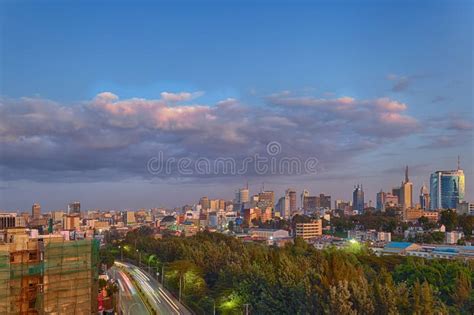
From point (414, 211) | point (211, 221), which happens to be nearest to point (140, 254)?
point (414, 211)

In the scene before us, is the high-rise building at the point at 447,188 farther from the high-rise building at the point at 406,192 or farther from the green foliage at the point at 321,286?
the green foliage at the point at 321,286

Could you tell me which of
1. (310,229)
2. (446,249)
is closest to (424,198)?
(310,229)

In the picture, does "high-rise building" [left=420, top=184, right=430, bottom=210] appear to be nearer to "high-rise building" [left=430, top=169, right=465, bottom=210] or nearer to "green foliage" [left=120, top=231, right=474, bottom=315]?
"high-rise building" [left=430, top=169, right=465, bottom=210]

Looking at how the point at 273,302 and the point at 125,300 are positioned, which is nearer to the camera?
the point at 273,302

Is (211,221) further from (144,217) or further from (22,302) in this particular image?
(22,302)

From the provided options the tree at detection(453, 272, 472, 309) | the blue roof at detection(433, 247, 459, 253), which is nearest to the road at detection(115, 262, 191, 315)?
the tree at detection(453, 272, 472, 309)
